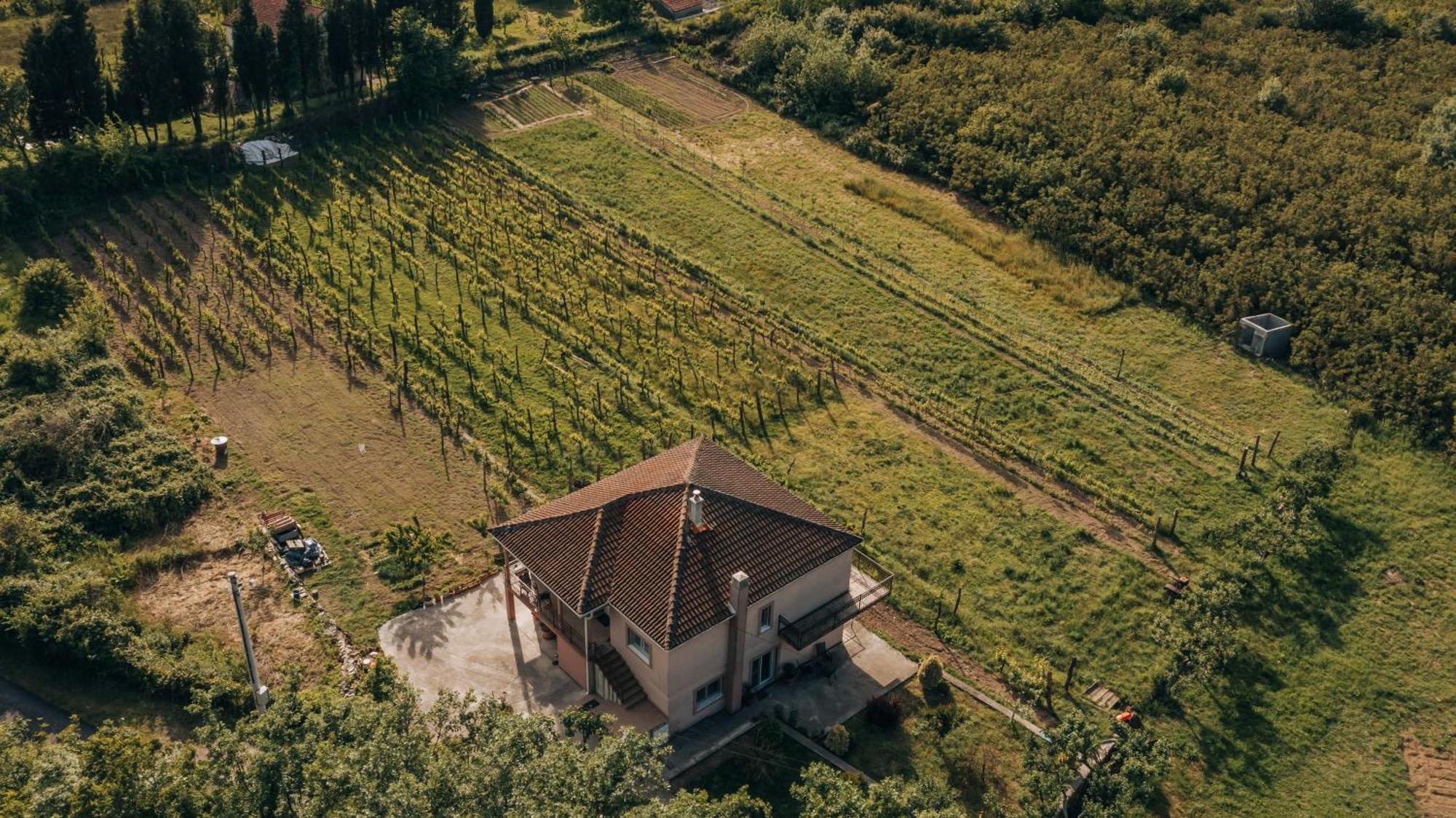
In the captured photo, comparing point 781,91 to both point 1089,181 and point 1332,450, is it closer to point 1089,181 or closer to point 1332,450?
point 1089,181

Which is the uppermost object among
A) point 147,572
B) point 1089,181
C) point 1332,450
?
point 1089,181

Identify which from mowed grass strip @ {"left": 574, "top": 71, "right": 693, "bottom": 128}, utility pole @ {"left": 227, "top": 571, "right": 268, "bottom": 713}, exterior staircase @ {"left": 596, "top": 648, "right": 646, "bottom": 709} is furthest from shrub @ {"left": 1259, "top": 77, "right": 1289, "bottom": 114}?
utility pole @ {"left": 227, "top": 571, "right": 268, "bottom": 713}

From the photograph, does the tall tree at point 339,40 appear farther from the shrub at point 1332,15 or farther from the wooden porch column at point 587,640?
the shrub at point 1332,15

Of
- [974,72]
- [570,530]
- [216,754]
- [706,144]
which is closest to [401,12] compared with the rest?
[706,144]

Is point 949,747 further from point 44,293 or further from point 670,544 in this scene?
point 44,293

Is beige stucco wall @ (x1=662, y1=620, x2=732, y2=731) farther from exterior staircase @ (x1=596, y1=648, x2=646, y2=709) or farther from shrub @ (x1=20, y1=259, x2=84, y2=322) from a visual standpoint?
shrub @ (x1=20, y1=259, x2=84, y2=322)

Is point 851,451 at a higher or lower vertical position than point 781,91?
lower
